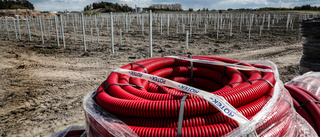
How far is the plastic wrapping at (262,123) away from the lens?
185 centimetres

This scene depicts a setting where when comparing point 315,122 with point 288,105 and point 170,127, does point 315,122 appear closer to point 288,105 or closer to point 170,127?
point 288,105

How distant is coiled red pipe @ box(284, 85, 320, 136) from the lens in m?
2.73

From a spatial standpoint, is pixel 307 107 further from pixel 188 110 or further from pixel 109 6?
pixel 109 6

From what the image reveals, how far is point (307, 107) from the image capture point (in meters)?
2.87

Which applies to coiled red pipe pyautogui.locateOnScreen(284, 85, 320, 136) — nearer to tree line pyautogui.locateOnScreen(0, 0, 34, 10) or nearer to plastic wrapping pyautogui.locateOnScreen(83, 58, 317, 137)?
plastic wrapping pyautogui.locateOnScreen(83, 58, 317, 137)

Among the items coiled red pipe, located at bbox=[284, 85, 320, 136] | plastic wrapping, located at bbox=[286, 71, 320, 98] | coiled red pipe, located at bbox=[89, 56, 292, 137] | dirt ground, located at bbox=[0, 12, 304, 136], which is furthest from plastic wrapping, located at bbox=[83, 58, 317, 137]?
dirt ground, located at bbox=[0, 12, 304, 136]

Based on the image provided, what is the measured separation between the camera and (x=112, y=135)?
76.3 inches

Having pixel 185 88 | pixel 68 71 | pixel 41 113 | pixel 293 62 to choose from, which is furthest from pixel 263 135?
pixel 293 62

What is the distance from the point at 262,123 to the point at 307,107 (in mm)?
1471

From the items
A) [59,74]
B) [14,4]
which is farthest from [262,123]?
[14,4]

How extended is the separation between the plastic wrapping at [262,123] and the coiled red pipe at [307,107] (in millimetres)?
353

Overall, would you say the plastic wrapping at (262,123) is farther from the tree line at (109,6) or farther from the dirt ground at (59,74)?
the tree line at (109,6)

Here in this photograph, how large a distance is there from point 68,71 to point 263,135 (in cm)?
740

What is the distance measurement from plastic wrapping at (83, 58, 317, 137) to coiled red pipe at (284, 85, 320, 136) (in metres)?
0.35
